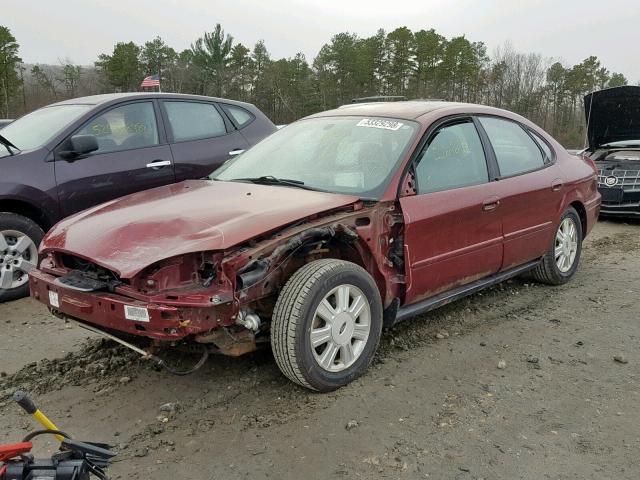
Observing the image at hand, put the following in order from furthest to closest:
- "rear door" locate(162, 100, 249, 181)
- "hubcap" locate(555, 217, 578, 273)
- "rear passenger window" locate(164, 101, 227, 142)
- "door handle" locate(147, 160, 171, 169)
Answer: "rear passenger window" locate(164, 101, 227, 142)
"rear door" locate(162, 100, 249, 181)
"door handle" locate(147, 160, 171, 169)
"hubcap" locate(555, 217, 578, 273)

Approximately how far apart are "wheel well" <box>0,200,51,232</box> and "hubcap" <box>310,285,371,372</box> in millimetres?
3129

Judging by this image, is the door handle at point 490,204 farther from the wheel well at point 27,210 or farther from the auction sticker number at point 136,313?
the wheel well at point 27,210

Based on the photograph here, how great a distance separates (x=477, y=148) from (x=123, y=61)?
49564mm

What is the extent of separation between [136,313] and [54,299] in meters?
0.69

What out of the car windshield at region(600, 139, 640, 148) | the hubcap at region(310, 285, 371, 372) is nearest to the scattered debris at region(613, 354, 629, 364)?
the hubcap at region(310, 285, 371, 372)

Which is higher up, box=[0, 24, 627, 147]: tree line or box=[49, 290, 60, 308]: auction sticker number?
box=[0, 24, 627, 147]: tree line

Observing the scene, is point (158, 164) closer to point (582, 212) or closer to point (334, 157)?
point (334, 157)

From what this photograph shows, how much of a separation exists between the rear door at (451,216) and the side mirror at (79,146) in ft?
9.78

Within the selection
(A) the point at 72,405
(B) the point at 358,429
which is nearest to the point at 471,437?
(B) the point at 358,429

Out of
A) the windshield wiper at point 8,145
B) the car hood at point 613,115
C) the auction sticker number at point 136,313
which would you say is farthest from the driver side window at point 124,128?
the car hood at point 613,115

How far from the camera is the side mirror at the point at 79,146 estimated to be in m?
5.01

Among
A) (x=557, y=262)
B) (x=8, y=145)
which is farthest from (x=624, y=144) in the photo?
(x=8, y=145)

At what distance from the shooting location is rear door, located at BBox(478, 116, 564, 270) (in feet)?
14.3

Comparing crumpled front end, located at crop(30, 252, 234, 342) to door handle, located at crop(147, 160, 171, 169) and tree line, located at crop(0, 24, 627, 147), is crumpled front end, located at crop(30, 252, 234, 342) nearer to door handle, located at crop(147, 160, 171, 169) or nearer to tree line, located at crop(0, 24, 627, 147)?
door handle, located at crop(147, 160, 171, 169)
